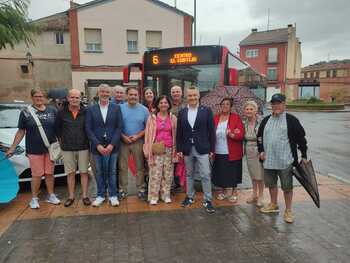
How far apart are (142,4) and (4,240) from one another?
22668mm

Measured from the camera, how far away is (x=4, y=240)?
13.7 ft

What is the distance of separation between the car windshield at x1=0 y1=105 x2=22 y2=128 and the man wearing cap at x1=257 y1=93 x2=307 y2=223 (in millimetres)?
5194

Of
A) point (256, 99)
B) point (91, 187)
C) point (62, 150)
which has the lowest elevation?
point (91, 187)

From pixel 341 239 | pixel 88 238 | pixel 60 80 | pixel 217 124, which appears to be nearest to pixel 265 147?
pixel 217 124

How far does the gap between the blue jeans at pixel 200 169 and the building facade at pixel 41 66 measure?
73.9ft

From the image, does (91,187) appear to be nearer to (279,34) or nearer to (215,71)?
(215,71)

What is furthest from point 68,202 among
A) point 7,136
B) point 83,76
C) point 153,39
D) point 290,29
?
point 290,29

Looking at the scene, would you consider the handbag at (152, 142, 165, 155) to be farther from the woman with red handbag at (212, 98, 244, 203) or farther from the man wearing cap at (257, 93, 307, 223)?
the man wearing cap at (257, 93, 307, 223)

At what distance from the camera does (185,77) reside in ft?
27.8

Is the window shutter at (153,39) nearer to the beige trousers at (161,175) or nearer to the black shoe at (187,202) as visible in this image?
the beige trousers at (161,175)

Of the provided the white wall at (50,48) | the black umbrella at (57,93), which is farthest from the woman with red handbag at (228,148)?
the white wall at (50,48)

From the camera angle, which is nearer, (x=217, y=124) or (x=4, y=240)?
(x=4, y=240)

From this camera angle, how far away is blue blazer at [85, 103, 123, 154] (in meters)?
5.19

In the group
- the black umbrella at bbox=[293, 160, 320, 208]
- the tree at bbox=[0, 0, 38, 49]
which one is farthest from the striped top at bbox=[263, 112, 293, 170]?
the tree at bbox=[0, 0, 38, 49]
